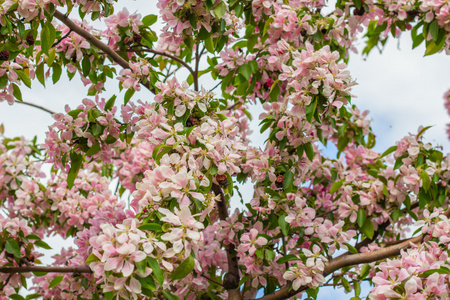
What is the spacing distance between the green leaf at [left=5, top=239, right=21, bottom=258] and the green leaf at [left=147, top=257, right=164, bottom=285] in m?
1.13

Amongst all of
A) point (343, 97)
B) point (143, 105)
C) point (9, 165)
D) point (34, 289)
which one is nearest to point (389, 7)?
point (343, 97)

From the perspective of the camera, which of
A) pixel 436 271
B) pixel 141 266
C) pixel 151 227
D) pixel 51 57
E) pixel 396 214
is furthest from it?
pixel 396 214

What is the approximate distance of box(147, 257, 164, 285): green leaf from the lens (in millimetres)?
1506

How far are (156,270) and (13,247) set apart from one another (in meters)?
1.19

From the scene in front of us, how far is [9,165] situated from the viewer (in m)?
3.40

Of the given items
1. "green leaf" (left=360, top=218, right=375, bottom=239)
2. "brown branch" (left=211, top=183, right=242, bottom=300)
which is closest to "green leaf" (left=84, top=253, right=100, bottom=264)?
"brown branch" (left=211, top=183, right=242, bottom=300)

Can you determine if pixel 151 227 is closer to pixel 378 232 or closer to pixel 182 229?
pixel 182 229

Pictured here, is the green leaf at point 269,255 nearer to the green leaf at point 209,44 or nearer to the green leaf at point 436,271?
the green leaf at point 436,271

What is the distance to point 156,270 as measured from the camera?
152cm

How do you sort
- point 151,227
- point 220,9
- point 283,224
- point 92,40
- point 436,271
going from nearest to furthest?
1. point 151,227
2. point 436,271
3. point 220,9
4. point 283,224
5. point 92,40

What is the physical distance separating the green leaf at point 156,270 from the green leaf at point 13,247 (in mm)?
1132

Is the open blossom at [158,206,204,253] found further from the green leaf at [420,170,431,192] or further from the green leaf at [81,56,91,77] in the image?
the green leaf at [420,170,431,192]

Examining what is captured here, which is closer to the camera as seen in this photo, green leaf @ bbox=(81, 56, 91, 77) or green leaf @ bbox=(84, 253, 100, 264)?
green leaf @ bbox=(84, 253, 100, 264)

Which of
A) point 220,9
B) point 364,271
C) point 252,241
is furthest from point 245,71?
point 364,271
